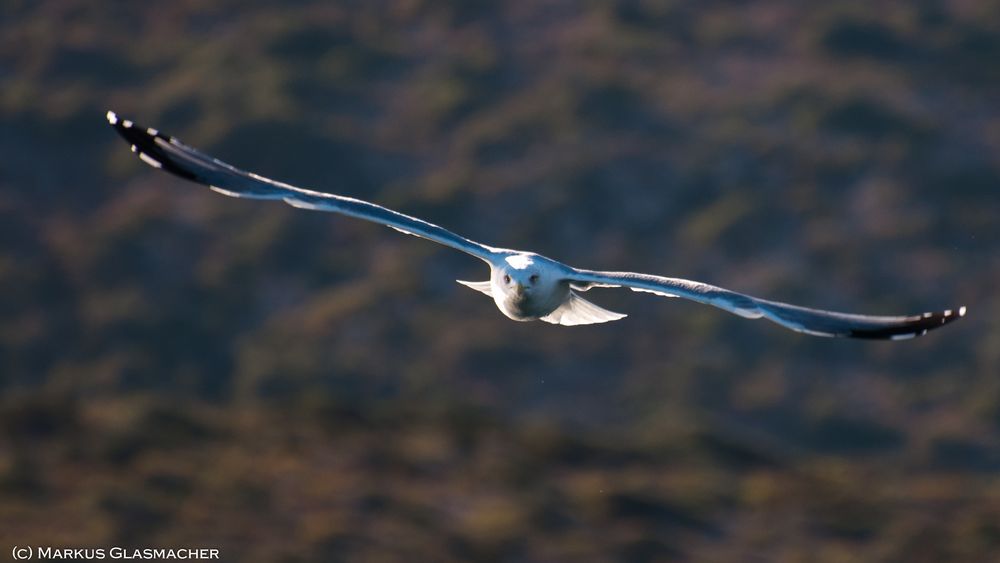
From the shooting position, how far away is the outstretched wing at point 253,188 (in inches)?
455

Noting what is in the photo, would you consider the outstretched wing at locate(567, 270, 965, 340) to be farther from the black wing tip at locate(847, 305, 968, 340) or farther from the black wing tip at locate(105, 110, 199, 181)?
the black wing tip at locate(105, 110, 199, 181)

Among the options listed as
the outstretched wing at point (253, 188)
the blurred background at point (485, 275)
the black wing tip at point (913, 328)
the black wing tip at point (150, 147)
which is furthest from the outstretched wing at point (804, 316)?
the blurred background at point (485, 275)

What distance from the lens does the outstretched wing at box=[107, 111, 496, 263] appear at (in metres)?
11.6

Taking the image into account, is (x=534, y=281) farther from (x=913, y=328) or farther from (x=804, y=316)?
(x=913, y=328)

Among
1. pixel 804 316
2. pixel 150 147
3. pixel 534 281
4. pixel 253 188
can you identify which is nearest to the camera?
pixel 804 316

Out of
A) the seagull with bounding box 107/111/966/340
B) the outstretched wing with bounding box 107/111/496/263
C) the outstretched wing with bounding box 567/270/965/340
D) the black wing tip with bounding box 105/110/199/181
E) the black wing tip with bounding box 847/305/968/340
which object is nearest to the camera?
the black wing tip with bounding box 847/305/968/340

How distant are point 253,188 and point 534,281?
2.33 meters

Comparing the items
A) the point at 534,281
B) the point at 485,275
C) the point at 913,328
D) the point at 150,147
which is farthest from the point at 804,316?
the point at 485,275

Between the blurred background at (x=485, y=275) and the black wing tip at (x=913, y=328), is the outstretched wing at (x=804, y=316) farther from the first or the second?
the blurred background at (x=485, y=275)

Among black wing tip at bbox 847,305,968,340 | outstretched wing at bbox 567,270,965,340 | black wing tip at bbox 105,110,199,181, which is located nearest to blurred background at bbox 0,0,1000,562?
black wing tip at bbox 105,110,199,181

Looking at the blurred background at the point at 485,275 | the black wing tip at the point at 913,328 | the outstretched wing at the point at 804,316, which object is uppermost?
the blurred background at the point at 485,275

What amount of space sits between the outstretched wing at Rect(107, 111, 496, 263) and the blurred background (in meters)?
6.29

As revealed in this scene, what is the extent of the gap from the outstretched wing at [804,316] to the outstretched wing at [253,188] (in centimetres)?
135

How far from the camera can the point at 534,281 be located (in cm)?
1123
